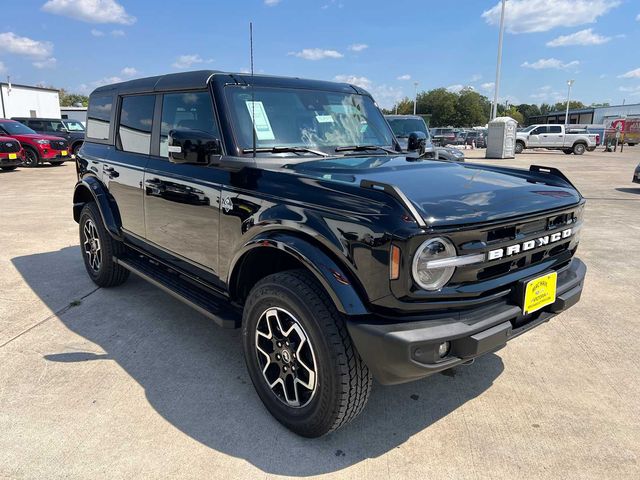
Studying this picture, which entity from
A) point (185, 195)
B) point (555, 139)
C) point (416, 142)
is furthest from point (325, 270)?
point (555, 139)

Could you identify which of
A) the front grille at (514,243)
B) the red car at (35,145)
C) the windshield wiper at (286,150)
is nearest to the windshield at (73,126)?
the red car at (35,145)

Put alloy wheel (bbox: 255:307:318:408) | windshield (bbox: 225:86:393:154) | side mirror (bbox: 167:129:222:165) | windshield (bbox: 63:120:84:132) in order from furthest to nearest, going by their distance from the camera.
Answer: windshield (bbox: 63:120:84:132) < windshield (bbox: 225:86:393:154) < side mirror (bbox: 167:129:222:165) < alloy wheel (bbox: 255:307:318:408)

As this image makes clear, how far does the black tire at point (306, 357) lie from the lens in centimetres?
228

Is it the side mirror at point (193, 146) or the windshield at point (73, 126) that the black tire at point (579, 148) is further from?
the side mirror at point (193, 146)

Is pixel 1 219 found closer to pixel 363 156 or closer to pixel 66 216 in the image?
pixel 66 216

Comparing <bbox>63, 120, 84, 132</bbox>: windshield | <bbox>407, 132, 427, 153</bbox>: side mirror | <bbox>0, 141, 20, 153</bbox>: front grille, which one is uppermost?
<bbox>63, 120, 84, 132</bbox>: windshield

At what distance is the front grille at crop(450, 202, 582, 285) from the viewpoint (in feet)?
7.29

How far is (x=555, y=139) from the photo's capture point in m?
30.1

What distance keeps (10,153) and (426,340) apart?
17035mm

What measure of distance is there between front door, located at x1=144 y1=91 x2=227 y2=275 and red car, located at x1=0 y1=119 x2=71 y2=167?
52.9 feet

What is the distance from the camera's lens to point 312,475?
2.32 metres

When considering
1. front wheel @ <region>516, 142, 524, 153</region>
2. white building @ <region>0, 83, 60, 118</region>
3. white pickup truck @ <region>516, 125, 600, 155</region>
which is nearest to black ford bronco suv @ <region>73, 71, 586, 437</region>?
front wheel @ <region>516, 142, 524, 153</region>

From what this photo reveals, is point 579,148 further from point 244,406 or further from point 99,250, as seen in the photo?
point 244,406

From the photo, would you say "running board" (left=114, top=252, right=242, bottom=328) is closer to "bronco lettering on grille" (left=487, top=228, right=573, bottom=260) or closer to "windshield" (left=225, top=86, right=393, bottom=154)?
"windshield" (left=225, top=86, right=393, bottom=154)
